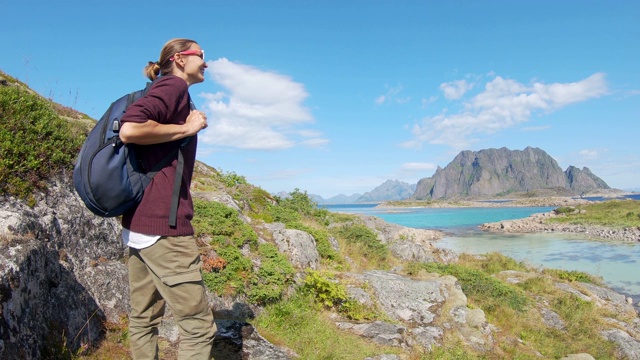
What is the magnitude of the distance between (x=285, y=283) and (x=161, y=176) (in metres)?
5.10

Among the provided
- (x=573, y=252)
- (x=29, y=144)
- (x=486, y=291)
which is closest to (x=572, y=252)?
(x=573, y=252)

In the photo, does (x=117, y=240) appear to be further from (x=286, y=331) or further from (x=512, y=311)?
(x=512, y=311)

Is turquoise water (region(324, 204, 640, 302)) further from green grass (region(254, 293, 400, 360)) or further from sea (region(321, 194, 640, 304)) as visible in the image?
green grass (region(254, 293, 400, 360))

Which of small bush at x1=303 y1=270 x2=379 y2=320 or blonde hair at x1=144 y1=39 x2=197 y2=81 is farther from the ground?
blonde hair at x1=144 y1=39 x2=197 y2=81

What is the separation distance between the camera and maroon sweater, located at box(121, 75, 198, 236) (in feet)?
8.93

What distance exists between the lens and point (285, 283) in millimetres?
7445

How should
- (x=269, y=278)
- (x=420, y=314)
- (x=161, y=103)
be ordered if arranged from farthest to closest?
(x=420, y=314) < (x=269, y=278) < (x=161, y=103)

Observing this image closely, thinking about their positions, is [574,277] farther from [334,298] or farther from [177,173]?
[177,173]

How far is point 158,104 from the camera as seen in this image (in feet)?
8.79

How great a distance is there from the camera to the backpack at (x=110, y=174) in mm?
2580

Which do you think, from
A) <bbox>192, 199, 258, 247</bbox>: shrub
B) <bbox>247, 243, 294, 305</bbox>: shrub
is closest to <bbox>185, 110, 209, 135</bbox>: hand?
<bbox>247, 243, 294, 305</bbox>: shrub

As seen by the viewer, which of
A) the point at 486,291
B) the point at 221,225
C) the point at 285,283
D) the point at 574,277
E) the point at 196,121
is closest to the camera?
the point at 196,121

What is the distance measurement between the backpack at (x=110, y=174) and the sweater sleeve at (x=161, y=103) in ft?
0.68

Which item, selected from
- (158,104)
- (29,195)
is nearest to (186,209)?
(158,104)
